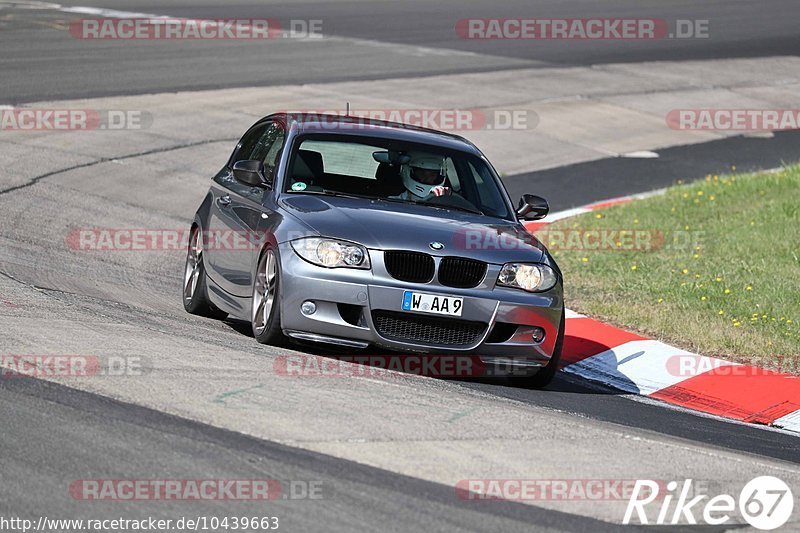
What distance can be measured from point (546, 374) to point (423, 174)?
1733 mm

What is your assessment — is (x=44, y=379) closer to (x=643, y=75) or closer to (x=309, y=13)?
(x=643, y=75)

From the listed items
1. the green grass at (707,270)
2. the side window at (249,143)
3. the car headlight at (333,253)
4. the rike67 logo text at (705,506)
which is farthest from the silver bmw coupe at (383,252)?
the rike67 logo text at (705,506)

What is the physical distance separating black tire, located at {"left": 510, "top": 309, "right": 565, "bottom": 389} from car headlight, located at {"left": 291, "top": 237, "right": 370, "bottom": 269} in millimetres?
1428

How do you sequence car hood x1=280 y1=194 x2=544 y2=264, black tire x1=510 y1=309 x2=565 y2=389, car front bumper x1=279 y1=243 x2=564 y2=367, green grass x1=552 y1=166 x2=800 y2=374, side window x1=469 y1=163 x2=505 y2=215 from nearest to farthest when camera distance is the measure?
1. car front bumper x1=279 y1=243 x2=564 y2=367
2. car hood x1=280 y1=194 x2=544 y2=264
3. black tire x1=510 y1=309 x2=565 y2=389
4. side window x1=469 y1=163 x2=505 y2=215
5. green grass x1=552 y1=166 x2=800 y2=374

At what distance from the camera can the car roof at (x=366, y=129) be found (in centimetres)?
1001

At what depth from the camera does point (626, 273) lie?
44.3ft

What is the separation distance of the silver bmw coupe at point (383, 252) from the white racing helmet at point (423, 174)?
11mm

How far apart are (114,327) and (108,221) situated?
5.88 metres

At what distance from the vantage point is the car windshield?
9586 mm

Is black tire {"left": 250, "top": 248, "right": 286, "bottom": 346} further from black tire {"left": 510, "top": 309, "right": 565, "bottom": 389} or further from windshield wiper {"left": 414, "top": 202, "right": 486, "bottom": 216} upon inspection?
black tire {"left": 510, "top": 309, "right": 565, "bottom": 389}

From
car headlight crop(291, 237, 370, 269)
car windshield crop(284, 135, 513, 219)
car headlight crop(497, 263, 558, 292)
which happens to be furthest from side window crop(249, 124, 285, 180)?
car headlight crop(497, 263, 558, 292)

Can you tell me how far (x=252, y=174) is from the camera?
31.8ft

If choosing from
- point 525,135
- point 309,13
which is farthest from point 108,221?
point 309,13

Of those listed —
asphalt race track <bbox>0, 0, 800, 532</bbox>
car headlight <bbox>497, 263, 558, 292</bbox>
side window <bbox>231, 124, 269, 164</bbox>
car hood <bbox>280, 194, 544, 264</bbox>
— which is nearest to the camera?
asphalt race track <bbox>0, 0, 800, 532</bbox>
